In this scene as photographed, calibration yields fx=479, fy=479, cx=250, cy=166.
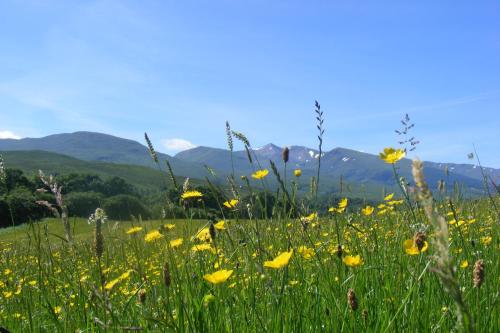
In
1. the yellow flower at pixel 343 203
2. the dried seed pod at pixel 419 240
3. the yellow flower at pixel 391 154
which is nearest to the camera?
the dried seed pod at pixel 419 240

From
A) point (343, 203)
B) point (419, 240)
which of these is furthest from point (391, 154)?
point (343, 203)

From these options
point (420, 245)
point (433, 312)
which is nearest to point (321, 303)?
point (433, 312)

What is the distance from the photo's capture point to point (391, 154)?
8.91ft

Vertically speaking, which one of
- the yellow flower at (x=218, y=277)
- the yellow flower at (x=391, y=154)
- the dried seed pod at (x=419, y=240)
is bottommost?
the yellow flower at (x=218, y=277)

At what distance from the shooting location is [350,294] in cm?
171

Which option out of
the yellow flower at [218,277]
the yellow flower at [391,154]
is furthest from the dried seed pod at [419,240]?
the yellow flower at [391,154]

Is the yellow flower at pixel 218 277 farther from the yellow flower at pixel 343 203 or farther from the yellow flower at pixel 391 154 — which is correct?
the yellow flower at pixel 343 203

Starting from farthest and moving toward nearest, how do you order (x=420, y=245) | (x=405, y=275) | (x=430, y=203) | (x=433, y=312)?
(x=405, y=275) → (x=433, y=312) → (x=420, y=245) → (x=430, y=203)

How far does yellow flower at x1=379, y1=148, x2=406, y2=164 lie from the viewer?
2628 mm

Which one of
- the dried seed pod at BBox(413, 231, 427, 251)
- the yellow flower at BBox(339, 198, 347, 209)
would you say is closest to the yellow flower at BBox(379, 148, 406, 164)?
the dried seed pod at BBox(413, 231, 427, 251)

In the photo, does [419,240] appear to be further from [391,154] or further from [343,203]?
[343,203]

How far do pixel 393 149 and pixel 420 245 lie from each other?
1250 millimetres

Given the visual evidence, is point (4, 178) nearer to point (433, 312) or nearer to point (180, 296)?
point (180, 296)

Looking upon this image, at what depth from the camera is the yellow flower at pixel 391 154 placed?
2628mm
